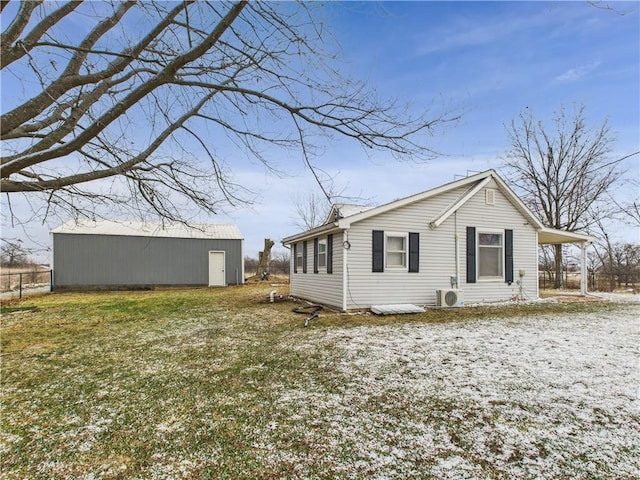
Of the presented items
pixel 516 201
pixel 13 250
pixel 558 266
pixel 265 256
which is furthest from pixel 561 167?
pixel 13 250

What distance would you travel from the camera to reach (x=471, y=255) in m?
10.8

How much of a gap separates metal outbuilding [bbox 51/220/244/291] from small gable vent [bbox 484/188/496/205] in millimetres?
13227

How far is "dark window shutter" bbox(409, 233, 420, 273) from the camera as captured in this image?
33.2 feet

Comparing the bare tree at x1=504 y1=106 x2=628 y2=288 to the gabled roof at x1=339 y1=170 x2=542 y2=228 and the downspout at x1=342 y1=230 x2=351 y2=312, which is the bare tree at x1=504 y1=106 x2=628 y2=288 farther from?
the downspout at x1=342 y1=230 x2=351 y2=312

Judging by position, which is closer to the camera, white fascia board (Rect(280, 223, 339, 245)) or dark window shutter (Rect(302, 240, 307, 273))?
white fascia board (Rect(280, 223, 339, 245))

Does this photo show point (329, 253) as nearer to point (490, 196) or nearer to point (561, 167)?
point (490, 196)

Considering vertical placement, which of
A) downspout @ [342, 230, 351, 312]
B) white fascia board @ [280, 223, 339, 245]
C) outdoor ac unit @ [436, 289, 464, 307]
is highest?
white fascia board @ [280, 223, 339, 245]

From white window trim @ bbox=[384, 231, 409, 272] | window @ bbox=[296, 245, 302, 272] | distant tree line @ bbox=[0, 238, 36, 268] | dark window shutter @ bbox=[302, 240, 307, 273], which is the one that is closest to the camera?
distant tree line @ bbox=[0, 238, 36, 268]

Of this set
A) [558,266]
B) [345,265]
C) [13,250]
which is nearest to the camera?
[13,250]

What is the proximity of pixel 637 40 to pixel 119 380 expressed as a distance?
9.11m

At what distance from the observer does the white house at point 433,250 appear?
9.68 m

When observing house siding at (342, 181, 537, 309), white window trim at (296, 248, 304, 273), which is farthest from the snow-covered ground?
white window trim at (296, 248, 304, 273)

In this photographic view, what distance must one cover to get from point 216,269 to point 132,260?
433 centimetres

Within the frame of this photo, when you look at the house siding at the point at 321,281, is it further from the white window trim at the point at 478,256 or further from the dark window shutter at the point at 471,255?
the white window trim at the point at 478,256
